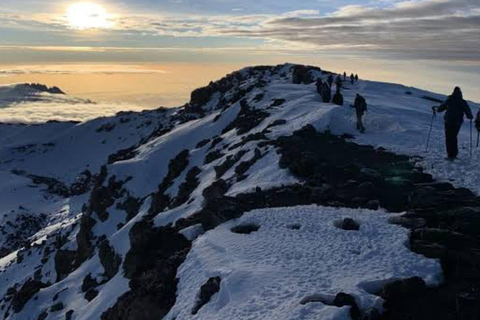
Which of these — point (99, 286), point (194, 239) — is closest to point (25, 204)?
point (99, 286)

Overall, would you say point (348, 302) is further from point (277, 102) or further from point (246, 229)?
point (277, 102)

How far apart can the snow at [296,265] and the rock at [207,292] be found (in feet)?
0.66

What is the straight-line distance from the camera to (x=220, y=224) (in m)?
18.6

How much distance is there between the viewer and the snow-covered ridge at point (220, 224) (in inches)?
507

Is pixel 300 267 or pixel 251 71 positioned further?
pixel 251 71

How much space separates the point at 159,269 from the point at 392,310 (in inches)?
365

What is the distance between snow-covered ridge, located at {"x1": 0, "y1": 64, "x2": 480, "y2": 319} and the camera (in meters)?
12.9

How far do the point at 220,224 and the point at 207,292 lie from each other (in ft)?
16.7

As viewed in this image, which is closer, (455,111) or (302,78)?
(455,111)

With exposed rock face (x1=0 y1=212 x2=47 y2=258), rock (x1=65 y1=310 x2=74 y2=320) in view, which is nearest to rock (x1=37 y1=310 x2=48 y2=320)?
rock (x1=65 y1=310 x2=74 y2=320)

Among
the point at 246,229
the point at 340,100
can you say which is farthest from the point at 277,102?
the point at 246,229

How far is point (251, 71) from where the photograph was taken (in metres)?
91.5

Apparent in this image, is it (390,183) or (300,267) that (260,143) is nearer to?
(390,183)

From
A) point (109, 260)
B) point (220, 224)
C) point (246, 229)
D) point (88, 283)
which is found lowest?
point (88, 283)
